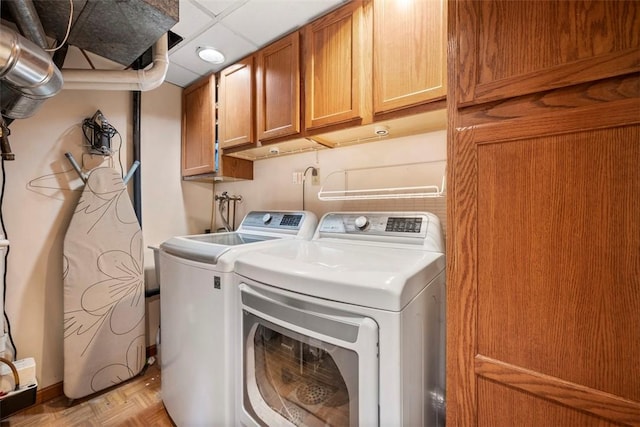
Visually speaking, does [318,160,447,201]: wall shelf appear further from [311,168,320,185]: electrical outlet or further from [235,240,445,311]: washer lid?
[235,240,445,311]: washer lid

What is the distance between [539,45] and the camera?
2.13ft

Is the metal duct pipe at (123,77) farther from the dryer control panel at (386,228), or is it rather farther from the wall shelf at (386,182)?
the dryer control panel at (386,228)

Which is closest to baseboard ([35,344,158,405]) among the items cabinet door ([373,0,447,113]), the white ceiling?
the white ceiling

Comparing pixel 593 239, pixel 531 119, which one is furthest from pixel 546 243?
pixel 531 119

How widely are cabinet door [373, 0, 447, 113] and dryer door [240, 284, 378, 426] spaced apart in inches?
38.9

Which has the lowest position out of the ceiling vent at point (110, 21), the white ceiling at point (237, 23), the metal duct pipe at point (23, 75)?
the metal duct pipe at point (23, 75)

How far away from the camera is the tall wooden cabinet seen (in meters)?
0.57

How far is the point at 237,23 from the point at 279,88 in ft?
1.38

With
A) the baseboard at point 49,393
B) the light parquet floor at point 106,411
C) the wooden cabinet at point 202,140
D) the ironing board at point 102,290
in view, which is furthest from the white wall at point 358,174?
the baseboard at point 49,393

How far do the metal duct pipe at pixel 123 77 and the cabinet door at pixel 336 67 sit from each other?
89 centimetres

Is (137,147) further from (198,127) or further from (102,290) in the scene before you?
(102,290)

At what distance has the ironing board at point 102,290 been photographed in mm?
1729

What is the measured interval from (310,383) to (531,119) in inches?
44.5

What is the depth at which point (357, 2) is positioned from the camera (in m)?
1.36
